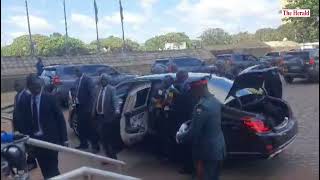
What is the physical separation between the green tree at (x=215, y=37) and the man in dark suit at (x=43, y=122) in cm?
7220

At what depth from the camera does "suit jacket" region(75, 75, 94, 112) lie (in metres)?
8.95

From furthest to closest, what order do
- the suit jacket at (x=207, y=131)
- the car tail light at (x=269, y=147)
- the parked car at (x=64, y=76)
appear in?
the parked car at (x=64, y=76), the car tail light at (x=269, y=147), the suit jacket at (x=207, y=131)

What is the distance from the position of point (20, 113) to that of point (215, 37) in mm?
77654

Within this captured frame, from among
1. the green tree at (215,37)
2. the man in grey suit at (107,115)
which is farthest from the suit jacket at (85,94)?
the green tree at (215,37)

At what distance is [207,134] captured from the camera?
502 centimetres

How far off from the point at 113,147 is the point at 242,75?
253 cm

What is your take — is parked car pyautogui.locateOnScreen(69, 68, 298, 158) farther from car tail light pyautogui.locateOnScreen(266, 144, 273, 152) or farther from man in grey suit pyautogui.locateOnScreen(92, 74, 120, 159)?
man in grey suit pyautogui.locateOnScreen(92, 74, 120, 159)

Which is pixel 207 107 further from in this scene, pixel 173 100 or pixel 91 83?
pixel 91 83

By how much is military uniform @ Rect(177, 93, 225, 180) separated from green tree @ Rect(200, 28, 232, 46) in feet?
240

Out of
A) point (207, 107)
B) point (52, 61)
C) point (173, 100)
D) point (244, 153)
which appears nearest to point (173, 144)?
point (173, 100)

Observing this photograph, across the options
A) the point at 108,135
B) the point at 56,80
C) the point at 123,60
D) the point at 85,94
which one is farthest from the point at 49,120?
the point at 123,60

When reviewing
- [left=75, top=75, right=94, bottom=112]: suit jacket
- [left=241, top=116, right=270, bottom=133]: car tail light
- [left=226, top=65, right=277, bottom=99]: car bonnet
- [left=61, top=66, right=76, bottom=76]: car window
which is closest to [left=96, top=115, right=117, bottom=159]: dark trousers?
[left=75, top=75, right=94, bottom=112]: suit jacket

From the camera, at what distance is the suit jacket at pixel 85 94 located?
8.95m

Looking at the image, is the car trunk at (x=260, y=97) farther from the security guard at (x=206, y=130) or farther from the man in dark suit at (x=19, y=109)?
the man in dark suit at (x=19, y=109)
